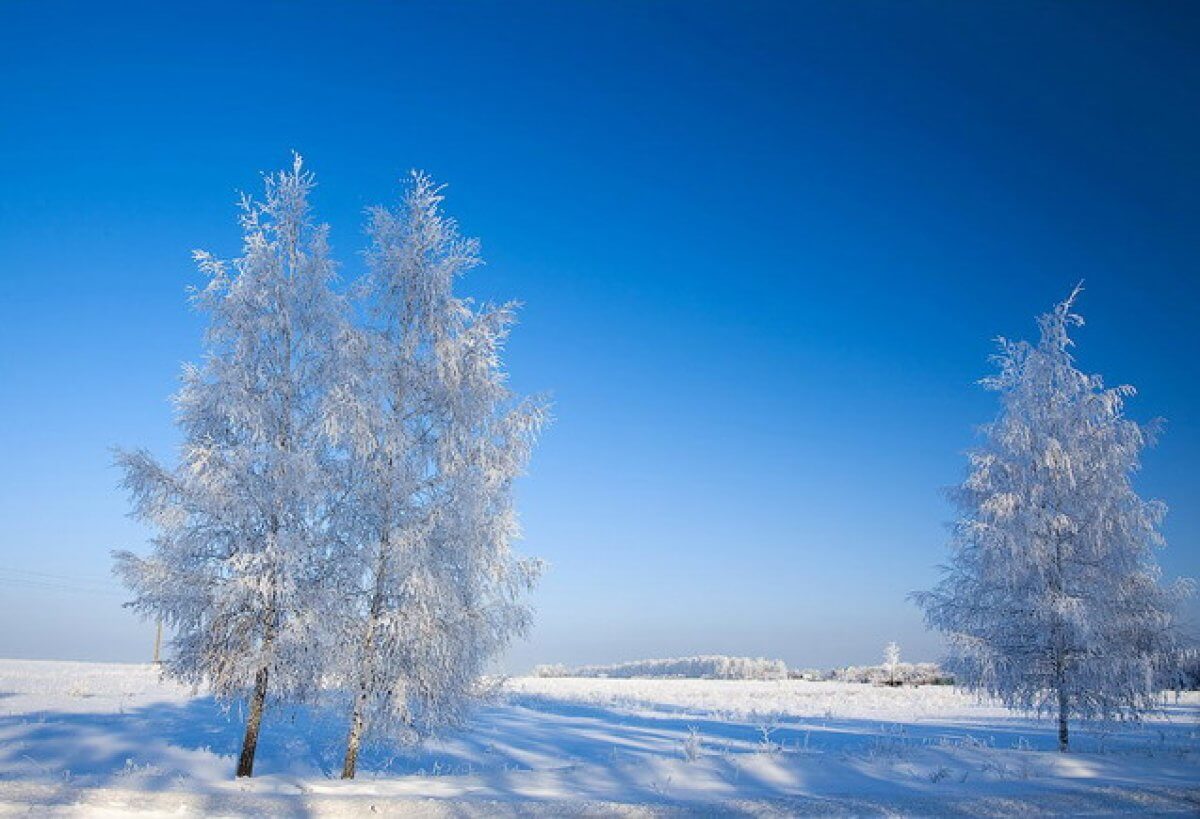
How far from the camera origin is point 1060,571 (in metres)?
17.5

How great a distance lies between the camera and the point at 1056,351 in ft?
62.1

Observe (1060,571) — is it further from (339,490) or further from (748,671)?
(748,671)

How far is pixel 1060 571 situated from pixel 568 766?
478 inches

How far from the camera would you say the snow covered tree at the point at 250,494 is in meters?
12.4

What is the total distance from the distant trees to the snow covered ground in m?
1.82

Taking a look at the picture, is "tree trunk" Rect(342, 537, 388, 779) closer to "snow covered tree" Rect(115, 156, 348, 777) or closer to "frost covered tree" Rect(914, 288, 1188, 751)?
"snow covered tree" Rect(115, 156, 348, 777)

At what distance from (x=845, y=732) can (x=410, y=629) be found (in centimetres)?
1473

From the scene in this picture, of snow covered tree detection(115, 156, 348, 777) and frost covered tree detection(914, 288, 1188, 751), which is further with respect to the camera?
frost covered tree detection(914, 288, 1188, 751)

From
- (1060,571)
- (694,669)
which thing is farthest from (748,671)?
(1060,571)

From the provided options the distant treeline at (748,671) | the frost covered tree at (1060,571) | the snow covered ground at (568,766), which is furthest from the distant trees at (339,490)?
the distant treeline at (748,671)

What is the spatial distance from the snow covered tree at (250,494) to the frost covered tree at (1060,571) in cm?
1416

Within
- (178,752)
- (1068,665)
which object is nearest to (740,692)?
(1068,665)

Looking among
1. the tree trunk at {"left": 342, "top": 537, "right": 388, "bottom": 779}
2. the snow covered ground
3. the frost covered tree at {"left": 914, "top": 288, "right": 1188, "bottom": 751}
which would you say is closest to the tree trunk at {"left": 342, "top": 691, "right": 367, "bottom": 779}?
the tree trunk at {"left": 342, "top": 537, "right": 388, "bottom": 779}

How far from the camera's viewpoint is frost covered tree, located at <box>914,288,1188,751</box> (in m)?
16.9
